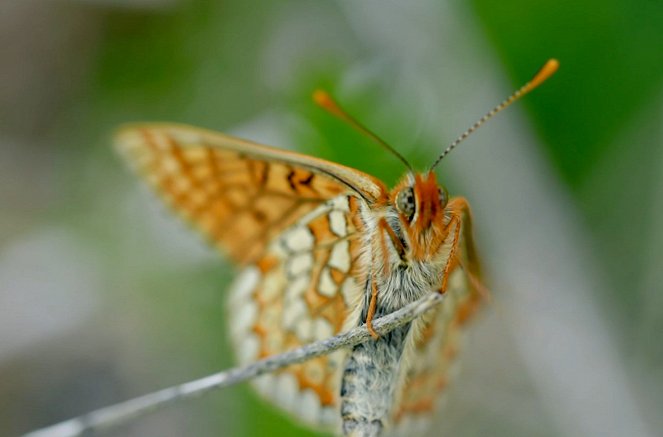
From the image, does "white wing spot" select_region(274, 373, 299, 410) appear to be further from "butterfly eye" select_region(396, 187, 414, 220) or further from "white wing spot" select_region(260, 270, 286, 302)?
"butterfly eye" select_region(396, 187, 414, 220)

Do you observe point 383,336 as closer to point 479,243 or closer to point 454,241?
point 454,241

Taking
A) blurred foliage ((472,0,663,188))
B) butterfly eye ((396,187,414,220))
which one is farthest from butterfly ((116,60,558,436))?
blurred foliage ((472,0,663,188))

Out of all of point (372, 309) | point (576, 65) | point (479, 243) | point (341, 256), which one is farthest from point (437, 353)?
point (576, 65)

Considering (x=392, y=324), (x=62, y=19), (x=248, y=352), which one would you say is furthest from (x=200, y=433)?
(x=62, y=19)

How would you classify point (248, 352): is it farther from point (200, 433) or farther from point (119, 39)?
point (119, 39)

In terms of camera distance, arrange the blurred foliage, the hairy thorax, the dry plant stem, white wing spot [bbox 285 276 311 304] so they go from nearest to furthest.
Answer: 1. the dry plant stem
2. the hairy thorax
3. white wing spot [bbox 285 276 311 304]
4. the blurred foliage

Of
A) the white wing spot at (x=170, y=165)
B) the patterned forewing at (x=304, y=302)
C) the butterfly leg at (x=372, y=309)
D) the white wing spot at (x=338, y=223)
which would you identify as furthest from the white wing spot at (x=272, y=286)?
the butterfly leg at (x=372, y=309)
